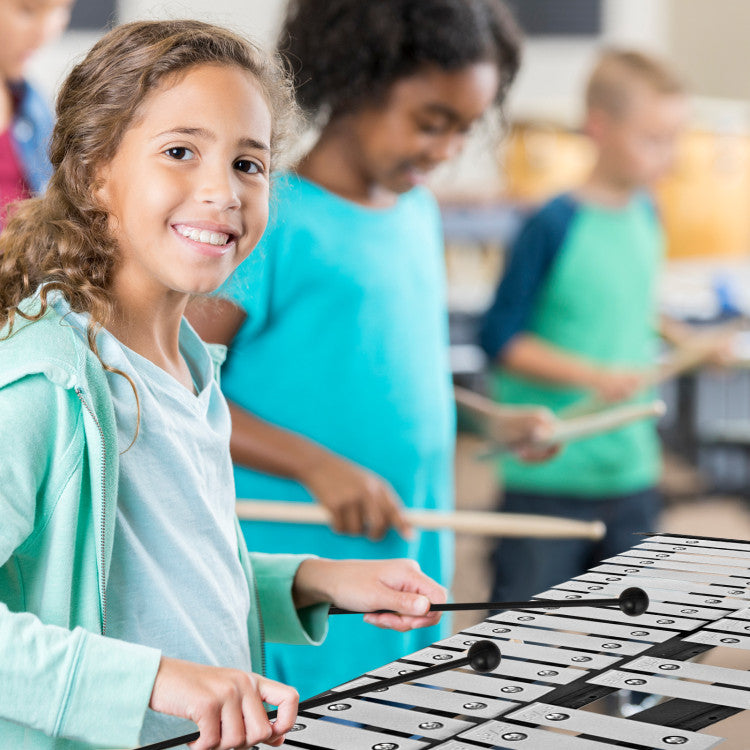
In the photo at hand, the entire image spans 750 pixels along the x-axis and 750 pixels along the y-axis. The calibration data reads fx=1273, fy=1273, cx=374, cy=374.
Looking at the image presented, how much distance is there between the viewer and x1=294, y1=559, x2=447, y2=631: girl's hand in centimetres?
91

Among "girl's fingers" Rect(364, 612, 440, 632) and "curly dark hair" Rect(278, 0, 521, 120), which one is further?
"curly dark hair" Rect(278, 0, 521, 120)

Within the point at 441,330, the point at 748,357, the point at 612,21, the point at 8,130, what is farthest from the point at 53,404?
the point at 612,21

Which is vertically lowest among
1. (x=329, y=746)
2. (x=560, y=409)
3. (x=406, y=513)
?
(x=329, y=746)

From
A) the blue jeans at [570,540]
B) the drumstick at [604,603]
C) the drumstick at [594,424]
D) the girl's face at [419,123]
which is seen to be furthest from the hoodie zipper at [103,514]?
the blue jeans at [570,540]

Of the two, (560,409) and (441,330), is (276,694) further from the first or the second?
(560,409)

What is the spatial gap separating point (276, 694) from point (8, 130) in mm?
1236

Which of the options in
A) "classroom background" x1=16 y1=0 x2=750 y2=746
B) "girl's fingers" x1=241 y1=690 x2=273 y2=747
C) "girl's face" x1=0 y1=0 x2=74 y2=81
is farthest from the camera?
"classroom background" x1=16 y1=0 x2=750 y2=746

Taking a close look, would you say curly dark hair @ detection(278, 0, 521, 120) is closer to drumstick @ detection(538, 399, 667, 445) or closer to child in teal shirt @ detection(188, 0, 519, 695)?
child in teal shirt @ detection(188, 0, 519, 695)

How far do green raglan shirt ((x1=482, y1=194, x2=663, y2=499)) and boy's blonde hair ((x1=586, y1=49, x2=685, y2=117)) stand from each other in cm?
26

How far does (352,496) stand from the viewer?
48.6 inches

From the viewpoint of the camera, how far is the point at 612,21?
462cm

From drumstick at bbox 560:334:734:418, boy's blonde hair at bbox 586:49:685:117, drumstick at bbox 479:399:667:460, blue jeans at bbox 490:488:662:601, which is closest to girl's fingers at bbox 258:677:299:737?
drumstick at bbox 479:399:667:460

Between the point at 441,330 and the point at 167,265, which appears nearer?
the point at 167,265

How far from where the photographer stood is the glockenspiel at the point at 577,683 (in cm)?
67
